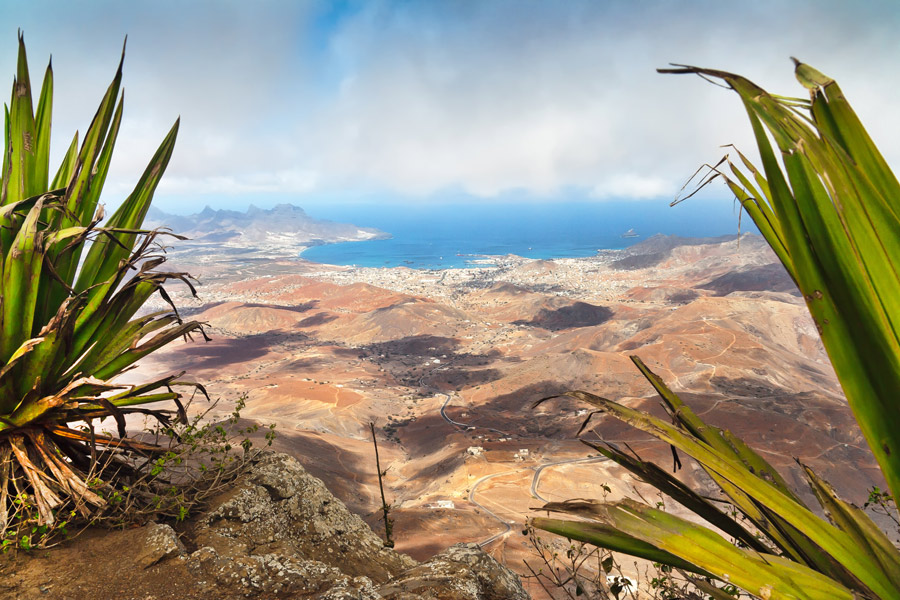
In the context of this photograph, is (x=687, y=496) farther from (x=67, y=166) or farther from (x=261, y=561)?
(x=67, y=166)

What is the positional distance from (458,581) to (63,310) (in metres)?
2.29

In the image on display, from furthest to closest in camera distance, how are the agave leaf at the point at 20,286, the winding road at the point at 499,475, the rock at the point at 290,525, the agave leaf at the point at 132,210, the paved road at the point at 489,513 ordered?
the winding road at the point at 499,475 → the paved road at the point at 489,513 → the rock at the point at 290,525 → the agave leaf at the point at 132,210 → the agave leaf at the point at 20,286

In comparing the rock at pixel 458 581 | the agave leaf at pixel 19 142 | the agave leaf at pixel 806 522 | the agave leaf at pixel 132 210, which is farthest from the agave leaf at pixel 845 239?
the agave leaf at pixel 19 142

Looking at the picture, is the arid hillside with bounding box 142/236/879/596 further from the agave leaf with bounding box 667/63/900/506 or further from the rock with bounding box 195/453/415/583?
the rock with bounding box 195/453/415/583

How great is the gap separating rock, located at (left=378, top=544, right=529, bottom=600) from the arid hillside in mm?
1027

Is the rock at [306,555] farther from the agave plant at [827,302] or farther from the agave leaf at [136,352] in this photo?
the agave plant at [827,302]

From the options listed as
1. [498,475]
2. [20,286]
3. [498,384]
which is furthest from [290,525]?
[498,384]

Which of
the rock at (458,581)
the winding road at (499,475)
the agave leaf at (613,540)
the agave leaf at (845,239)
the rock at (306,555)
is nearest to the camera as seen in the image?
the agave leaf at (845,239)

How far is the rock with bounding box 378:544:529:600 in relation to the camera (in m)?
2.34

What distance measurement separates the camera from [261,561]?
2.35 metres

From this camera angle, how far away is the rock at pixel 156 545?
2.08 m

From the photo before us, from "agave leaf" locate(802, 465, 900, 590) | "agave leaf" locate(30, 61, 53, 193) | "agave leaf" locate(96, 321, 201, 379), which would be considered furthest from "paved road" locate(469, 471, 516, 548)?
"agave leaf" locate(802, 465, 900, 590)

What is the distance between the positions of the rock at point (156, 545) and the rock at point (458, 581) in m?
1.02

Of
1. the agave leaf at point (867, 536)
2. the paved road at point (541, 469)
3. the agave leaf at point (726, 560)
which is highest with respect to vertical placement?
the agave leaf at point (726, 560)
